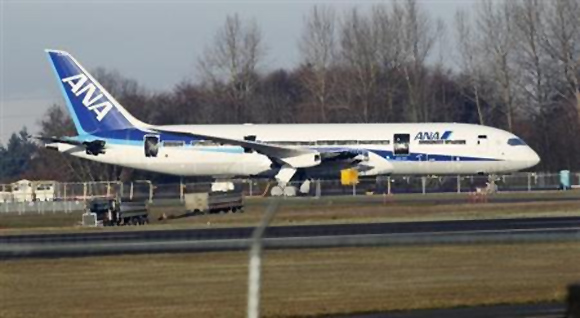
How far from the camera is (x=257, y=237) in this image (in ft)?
33.5

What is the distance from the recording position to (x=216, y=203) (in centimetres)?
5200

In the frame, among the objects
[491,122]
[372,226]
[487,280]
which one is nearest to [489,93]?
[491,122]

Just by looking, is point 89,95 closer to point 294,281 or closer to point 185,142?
point 185,142

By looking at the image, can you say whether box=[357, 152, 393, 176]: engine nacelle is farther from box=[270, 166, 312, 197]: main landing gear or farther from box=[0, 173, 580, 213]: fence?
box=[270, 166, 312, 197]: main landing gear

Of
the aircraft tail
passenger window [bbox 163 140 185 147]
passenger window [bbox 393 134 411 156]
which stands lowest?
passenger window [bbox 393 134 411 156]

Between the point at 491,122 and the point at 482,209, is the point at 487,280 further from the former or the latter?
the point at 491,122

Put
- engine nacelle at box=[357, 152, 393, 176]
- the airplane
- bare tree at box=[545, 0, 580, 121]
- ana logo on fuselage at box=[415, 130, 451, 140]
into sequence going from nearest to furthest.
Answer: ana logo on fuselage at box=[415, 130, 451, 140] → the airplane → engine nacelle at box=[357, 152, 393, 176] → bare tree at box=[545, 0, 580, 121]

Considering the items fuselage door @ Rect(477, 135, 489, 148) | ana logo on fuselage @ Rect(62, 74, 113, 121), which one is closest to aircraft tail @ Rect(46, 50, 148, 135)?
ana logo on fuselage @ Rect(62, 74, 113, 121)

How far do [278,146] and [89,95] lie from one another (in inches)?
448

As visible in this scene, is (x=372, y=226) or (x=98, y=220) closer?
(x=372, y=226)

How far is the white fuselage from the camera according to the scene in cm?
6775

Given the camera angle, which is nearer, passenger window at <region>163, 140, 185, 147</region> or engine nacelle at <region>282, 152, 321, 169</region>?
engine nacelle at <region>282, 152, 321, 169</region>

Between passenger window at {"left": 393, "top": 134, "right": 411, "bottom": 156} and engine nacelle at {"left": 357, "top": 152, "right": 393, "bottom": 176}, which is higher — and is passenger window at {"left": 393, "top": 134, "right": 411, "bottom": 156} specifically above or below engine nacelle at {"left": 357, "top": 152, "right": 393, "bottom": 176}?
above

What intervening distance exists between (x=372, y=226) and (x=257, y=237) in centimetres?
2971
